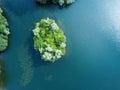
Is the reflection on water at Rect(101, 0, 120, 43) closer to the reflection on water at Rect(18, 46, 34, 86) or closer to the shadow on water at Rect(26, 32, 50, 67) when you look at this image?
the shadow on water at Rect(26, 32, 50, 67)

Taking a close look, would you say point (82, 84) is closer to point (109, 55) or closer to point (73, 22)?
point (109, 55)

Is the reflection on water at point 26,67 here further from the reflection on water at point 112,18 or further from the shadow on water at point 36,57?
the reflection on water at point 112,18

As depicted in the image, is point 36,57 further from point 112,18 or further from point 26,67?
point 112,18

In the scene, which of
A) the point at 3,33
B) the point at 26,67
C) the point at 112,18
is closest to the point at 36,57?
the point at 26,67

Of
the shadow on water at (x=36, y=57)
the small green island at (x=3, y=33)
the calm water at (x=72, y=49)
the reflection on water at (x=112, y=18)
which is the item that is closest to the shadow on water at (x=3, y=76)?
the calm water at (x=72, y=49)

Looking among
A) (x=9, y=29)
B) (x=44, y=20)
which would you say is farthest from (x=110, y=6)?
(x=9, y=29)
